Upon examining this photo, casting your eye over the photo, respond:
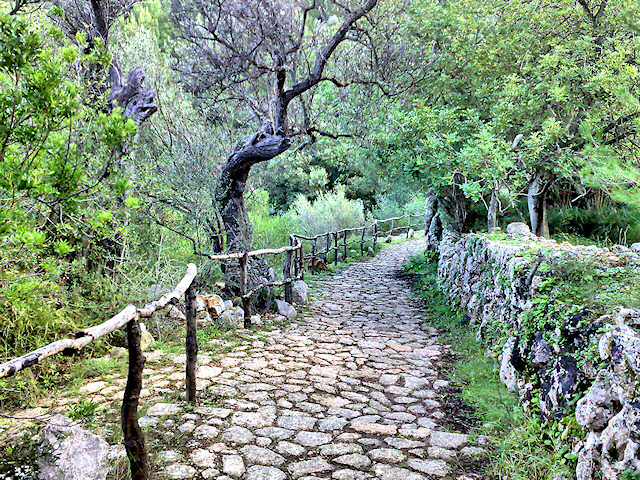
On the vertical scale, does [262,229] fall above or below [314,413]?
above

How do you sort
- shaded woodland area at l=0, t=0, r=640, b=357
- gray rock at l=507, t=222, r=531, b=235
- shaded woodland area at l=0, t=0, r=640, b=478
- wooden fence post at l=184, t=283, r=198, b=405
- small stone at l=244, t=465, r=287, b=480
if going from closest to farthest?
small stone at l=244, t=465, r=287, b=480 < wooden fence post at l=184, t=283, r=198, b=405 < shaded woodland area at l=0, t=0, r=640, b=478 < shaded woodland area at l=0, t=0, r=640, b=357 < gray rock at l=507, t=222, r=531, b=235

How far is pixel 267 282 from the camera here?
6941 millimetres

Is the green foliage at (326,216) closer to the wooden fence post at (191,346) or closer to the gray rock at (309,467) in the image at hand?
the wooden fence post at (191,346)

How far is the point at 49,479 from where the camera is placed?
2125 millimetres

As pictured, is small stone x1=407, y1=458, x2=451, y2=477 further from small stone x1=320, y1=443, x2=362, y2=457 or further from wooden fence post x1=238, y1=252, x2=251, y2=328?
wooden fence post x1=238, y1=252, x2=251, y2=328

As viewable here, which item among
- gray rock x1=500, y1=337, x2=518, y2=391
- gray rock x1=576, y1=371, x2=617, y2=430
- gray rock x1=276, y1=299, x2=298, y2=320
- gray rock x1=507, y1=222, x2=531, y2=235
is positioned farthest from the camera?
gray rock x1=507, y1=222, x2=531, y2=235

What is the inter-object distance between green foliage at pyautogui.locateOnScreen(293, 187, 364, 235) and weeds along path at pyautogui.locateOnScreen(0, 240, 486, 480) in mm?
8803

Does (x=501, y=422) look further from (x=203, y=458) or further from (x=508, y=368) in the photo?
(x=203, y=458)

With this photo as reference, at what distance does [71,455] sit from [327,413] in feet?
6.56

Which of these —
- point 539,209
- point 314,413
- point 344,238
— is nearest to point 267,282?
point 314,413

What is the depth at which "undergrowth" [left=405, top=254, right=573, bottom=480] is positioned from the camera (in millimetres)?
2613

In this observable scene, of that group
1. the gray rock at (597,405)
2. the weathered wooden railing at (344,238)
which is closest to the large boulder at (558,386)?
the gray rock at (597,405)

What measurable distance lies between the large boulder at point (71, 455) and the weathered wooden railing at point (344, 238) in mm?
6174

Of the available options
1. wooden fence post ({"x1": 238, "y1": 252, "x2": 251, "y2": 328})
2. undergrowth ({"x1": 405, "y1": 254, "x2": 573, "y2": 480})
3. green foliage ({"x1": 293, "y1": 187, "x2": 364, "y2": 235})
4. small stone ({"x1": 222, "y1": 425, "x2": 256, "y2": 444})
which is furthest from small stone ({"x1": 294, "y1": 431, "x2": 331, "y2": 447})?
green foliage ({"x1": 293, "y1": 187, "x2": 364, "y2": 235})
